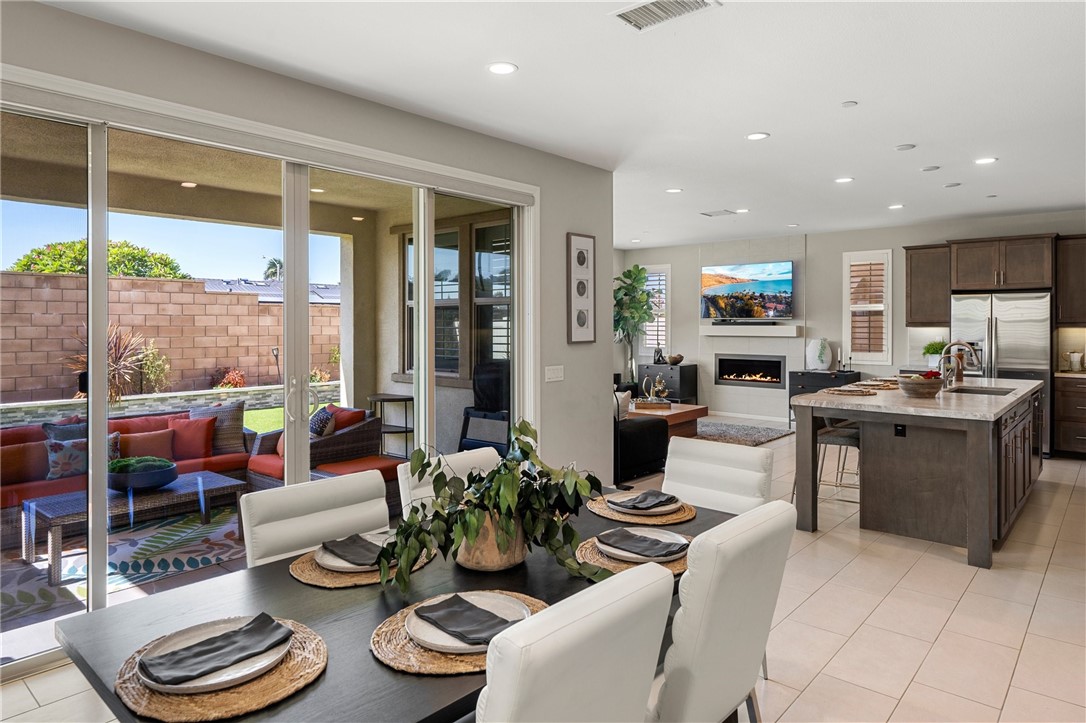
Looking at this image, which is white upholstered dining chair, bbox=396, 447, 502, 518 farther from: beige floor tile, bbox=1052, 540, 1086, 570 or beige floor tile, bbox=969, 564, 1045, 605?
beige floor tile, bbox=1052, 540, 1086, 570

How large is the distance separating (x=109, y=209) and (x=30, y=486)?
1.19m

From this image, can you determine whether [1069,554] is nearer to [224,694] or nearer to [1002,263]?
[1002,263]

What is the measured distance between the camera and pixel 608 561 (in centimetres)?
194

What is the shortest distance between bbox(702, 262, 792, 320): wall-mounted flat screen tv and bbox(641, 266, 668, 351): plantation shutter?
71 cm

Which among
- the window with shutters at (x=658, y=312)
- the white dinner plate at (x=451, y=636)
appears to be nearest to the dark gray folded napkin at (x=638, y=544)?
the white dinner plate at (x=451, y=636)

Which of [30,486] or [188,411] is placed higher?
[188,411]

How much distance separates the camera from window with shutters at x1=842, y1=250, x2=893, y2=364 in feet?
28.4

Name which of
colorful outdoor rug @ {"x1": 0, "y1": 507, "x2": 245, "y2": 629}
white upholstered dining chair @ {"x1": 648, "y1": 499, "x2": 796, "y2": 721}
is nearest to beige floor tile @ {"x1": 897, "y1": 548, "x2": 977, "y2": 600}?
white upholstered dining chair @ {"x1": 648, "y1": 499, "x2": 796, "y2": 721}

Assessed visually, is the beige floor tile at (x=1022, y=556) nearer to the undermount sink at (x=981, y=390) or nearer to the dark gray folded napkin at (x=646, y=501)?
the undermount sink at (x=981, y=390)

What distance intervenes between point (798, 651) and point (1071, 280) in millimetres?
6267

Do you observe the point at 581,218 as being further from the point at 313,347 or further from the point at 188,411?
the point at 188,411

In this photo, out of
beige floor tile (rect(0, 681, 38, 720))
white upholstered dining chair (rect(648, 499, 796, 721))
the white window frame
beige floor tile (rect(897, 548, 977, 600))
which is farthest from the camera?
the white window frame

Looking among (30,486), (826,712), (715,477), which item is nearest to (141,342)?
(30,486)

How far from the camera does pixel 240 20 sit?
2787 mm
